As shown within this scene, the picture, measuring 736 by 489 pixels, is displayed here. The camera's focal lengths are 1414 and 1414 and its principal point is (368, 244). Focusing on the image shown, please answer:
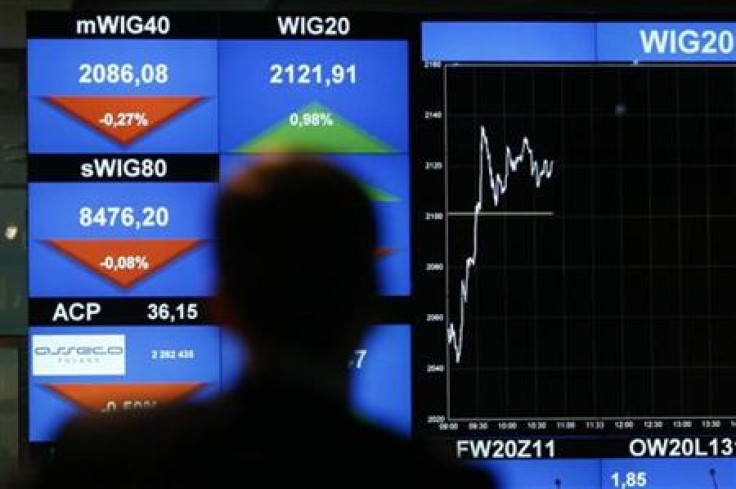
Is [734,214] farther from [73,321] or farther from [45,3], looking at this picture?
[45,3]

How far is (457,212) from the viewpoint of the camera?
3.76 meters

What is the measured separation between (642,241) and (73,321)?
5.03ft

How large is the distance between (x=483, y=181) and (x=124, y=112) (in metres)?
0.97

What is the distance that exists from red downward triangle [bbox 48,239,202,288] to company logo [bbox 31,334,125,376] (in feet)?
A: 0.55

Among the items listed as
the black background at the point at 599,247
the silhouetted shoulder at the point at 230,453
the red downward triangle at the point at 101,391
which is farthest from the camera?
the black background at the point at 599,247

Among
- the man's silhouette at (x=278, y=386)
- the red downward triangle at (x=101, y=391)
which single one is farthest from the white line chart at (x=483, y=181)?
the man's silhouette at (x=278, y=386)

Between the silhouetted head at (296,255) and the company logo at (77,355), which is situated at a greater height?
the silhouetted head at (296,255)

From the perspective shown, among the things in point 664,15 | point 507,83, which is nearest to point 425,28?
point 507,83

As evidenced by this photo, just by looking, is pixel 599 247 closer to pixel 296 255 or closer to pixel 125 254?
pixel 125 254

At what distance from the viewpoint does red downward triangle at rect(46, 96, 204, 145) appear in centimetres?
372

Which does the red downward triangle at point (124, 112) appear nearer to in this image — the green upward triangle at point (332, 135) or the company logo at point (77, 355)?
the green upward triangle at point (332, 135)

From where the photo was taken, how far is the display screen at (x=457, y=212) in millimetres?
3721

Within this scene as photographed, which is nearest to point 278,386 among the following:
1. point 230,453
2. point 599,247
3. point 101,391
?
point 230,453

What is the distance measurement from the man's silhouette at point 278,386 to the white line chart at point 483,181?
2396mm
